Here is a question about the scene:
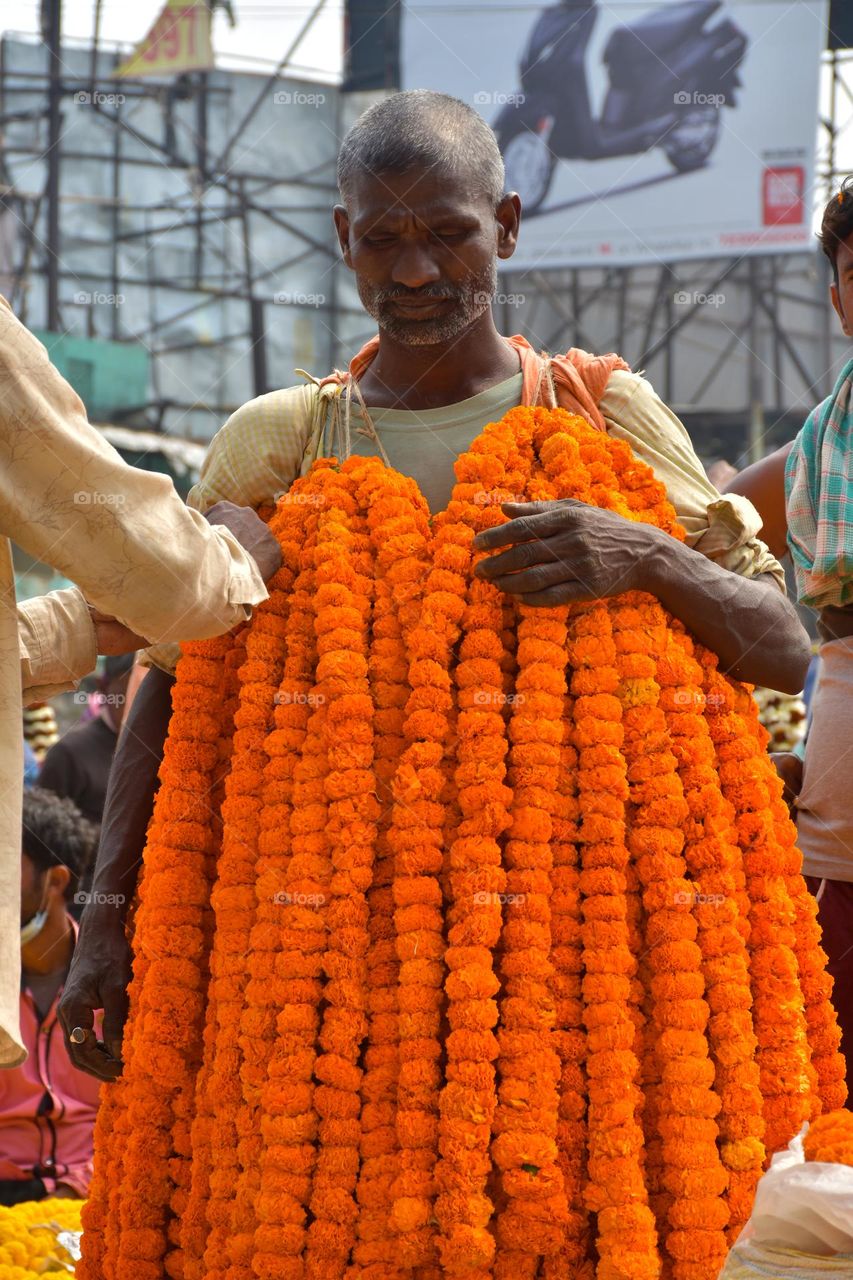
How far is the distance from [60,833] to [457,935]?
127 inches

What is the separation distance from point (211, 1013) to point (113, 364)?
39.8ft

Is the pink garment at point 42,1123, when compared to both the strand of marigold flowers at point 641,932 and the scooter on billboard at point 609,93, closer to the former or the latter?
the strand of marigold flowers at point 641,932

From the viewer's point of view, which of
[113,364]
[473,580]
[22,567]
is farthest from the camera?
[113,364]

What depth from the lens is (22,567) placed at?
42.4ft

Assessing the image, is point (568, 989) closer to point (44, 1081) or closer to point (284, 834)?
point (284, 834)

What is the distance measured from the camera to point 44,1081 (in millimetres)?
4527

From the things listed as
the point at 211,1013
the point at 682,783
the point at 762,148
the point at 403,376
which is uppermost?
the point at 762,148

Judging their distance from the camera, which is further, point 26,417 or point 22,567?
point 22,567

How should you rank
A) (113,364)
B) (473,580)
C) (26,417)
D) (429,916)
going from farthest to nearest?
(113,364)
(473,580)
(429,916)
(26,417)

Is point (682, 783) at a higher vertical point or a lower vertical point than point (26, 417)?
lower

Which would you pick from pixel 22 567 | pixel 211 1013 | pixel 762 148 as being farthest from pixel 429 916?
pixel 762 148

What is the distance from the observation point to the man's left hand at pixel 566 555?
7.59 ft

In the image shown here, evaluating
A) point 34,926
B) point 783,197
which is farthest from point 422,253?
point 783,197

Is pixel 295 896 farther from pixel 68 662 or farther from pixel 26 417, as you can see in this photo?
pixel 26 417
